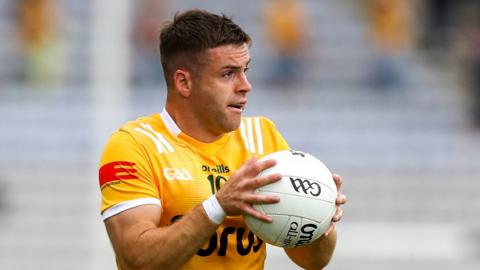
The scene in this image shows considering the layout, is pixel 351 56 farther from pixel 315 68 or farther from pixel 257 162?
pixel 257 162

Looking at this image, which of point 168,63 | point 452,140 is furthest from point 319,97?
point 168,63

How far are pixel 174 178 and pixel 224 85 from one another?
481mm

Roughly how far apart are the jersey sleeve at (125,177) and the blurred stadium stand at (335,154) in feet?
→ 22.5

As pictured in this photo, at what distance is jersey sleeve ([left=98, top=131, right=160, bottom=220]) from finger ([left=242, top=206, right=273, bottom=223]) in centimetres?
51

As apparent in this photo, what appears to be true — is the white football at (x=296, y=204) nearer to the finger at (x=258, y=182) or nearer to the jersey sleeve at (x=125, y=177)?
the finger at (x=258, y=182)

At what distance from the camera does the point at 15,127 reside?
45.9 ft

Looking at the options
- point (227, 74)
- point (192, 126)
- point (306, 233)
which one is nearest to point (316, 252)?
point (306, 233)

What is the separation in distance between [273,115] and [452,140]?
7.26 feet

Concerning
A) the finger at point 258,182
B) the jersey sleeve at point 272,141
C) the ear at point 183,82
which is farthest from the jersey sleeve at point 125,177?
the jersey sleeve at point 272,141

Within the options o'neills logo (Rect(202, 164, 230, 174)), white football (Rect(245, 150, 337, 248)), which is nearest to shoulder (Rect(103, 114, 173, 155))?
o'neills logo (Rect(202, 164, 230, 174))

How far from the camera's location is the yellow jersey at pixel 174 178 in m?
5.04

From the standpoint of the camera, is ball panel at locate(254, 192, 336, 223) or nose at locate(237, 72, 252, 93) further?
nose at locate(237, 72, 252, 93)

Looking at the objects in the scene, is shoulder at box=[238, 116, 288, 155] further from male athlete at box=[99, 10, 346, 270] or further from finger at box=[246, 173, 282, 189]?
finger at box=[246, 173, 282, 189]

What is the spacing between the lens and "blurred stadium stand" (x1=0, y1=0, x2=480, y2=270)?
1265cm
